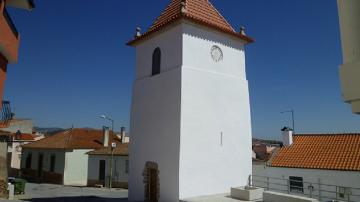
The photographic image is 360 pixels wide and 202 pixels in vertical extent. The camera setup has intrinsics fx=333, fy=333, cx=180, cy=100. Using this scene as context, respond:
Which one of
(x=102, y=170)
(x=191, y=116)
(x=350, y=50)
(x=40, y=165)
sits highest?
(x=191, y=116)

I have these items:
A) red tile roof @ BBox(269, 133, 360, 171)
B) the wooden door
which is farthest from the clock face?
the wooden door

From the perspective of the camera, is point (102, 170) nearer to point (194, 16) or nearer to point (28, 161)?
point (28, 161)

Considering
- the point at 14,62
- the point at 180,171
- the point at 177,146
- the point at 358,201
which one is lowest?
the point at 358,201

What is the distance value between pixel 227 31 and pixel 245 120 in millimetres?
4717

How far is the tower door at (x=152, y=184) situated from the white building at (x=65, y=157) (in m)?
17.7

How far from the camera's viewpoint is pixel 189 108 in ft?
49.6

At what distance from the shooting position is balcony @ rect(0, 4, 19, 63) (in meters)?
8.83

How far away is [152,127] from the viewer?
16.6m

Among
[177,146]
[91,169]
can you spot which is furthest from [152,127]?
[91,169]

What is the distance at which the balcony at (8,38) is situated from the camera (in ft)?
29.0

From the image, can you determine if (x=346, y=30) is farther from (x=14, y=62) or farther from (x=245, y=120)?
(x=245, y=120)

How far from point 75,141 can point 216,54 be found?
2474 centimetres

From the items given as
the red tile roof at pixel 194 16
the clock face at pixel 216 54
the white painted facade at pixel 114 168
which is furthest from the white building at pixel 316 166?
the white painted facade at pixel 114 168

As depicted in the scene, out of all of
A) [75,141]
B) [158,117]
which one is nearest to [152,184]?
[158,117]
